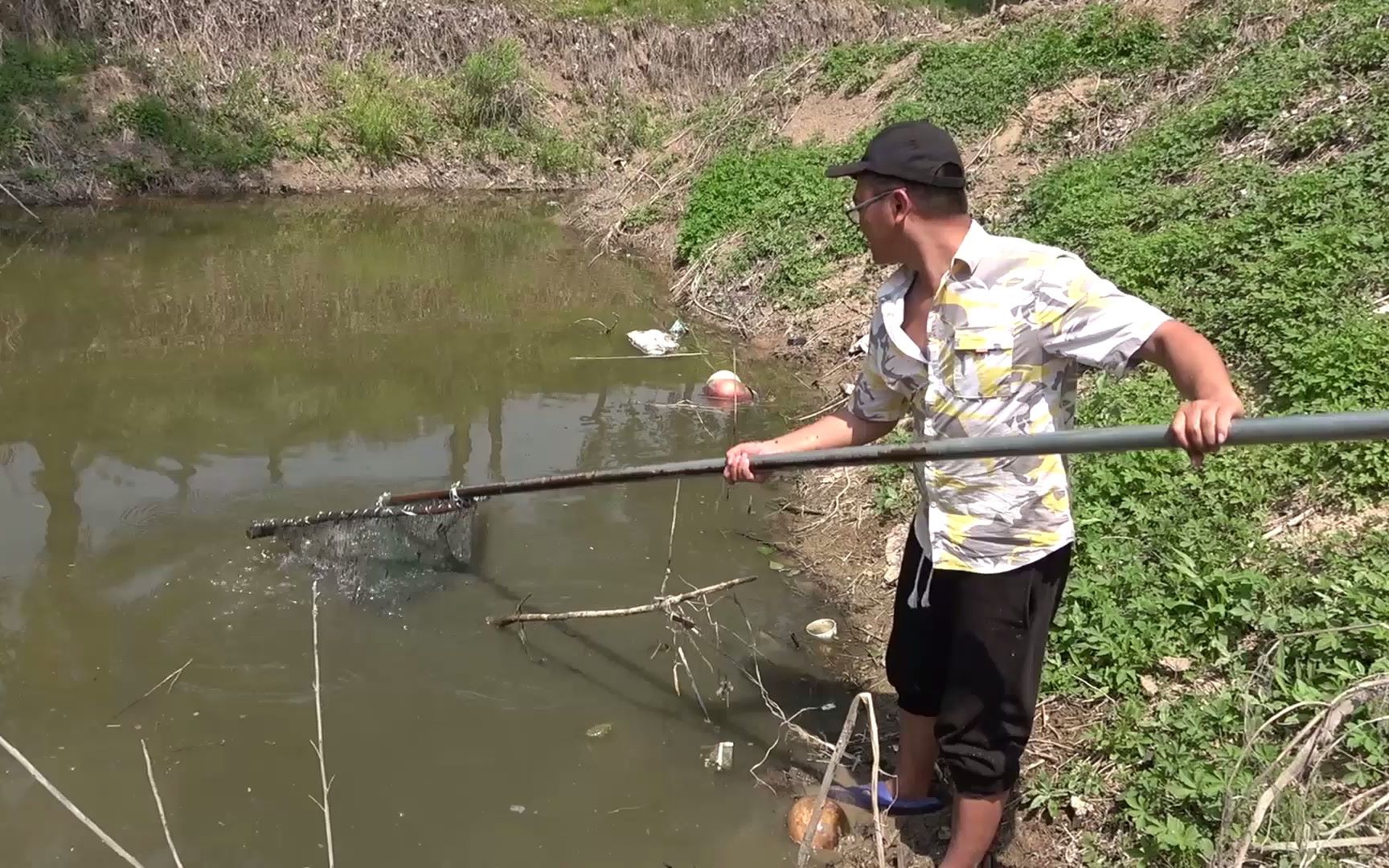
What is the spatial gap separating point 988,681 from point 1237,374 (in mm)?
2822

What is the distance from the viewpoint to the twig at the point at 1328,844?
7.51ft

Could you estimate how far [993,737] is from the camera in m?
2.46

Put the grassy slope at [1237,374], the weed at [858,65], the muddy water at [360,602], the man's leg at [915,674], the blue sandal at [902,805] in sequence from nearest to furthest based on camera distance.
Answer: the man's leg at [915,674], the grassy slope at [1237,374], the blue sandal at [902,805], the muddy water at [360,602], the weed at [858,65]

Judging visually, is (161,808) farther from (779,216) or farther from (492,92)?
(492,92)

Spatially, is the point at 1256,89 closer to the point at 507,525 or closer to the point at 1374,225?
the point at 1374,225

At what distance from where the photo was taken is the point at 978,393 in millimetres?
2279

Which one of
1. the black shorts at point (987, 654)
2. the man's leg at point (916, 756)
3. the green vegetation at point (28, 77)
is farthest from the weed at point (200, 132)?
the black shorts at point (987, 654)

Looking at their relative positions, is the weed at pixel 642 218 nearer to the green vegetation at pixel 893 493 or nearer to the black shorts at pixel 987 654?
the green vegetation at pixel 893 493

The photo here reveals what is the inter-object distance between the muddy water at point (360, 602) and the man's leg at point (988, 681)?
33.0 inches

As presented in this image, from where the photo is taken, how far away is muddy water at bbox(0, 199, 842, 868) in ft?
10.4

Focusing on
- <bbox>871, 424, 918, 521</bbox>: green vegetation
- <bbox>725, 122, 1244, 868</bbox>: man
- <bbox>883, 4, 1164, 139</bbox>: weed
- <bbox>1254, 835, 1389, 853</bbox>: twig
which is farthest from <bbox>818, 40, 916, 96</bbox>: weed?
<bbox>1254, 835, 1389, 853</bbox>: twig

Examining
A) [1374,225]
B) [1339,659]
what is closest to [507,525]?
[1339,659]

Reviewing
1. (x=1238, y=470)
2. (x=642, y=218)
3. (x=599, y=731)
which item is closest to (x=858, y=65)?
(x=642, y=218)

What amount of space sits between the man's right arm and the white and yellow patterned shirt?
0.78 ft
